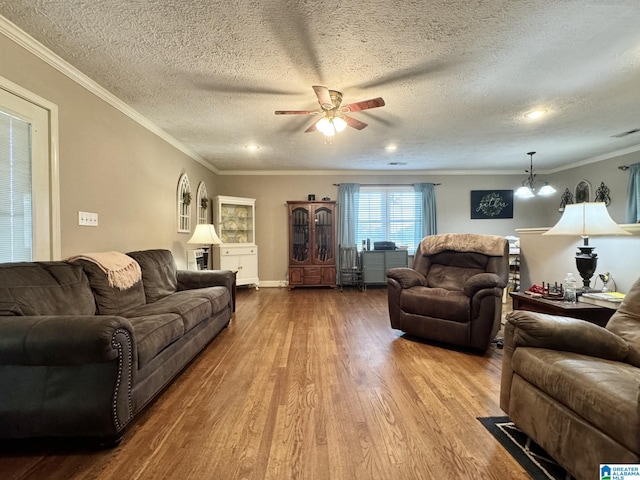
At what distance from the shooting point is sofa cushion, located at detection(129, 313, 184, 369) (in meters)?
1.82

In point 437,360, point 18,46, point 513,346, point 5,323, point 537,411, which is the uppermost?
point 18,46

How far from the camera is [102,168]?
291 cm

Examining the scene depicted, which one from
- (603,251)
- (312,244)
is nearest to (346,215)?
(312,244)

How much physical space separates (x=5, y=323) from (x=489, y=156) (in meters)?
6.39

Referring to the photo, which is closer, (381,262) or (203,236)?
(203,236)

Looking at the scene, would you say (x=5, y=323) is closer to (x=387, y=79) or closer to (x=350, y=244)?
(x=387, y=79)

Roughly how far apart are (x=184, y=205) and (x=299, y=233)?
7.65 ft

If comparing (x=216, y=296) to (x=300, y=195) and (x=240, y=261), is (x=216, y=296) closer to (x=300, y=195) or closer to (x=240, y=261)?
(x=240, y=261)

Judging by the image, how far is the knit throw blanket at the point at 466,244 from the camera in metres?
3.25

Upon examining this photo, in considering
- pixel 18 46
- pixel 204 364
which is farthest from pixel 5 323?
pixel 18 46

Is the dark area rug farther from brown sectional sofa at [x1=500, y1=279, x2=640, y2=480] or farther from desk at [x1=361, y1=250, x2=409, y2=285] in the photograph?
desk at [x1=361, y1=250, x2=409, y2=285]

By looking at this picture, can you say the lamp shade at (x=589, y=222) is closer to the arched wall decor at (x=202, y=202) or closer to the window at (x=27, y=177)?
the window at (x=27, y=177)

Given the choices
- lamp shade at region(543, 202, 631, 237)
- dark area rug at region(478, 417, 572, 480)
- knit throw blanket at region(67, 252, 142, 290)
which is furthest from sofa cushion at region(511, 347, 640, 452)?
knit throw blanket at region(67, 252, 142, 290)

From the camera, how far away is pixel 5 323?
1484 millimetres
